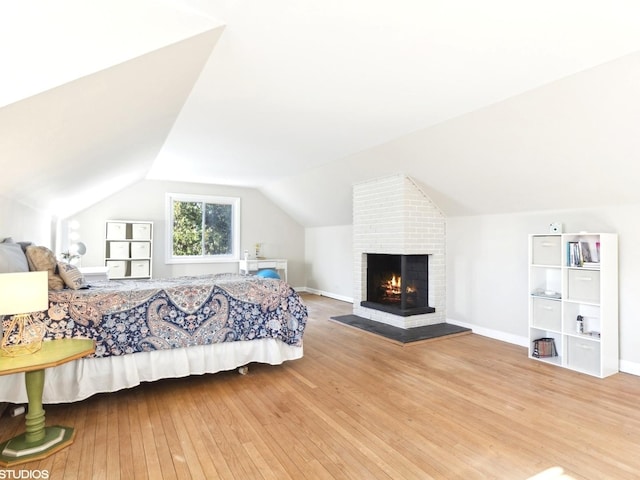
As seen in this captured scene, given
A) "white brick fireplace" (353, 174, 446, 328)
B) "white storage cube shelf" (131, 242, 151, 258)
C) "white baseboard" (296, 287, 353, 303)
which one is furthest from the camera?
"white baseboard" (296, 287, 353, 303)

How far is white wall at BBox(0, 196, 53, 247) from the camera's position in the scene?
295 centimetres

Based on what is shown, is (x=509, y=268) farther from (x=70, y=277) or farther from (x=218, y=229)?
(x=218, y=229)

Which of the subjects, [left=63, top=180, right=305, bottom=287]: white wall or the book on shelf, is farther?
[left=63, top=180, right=305, bottom=287]: white wall

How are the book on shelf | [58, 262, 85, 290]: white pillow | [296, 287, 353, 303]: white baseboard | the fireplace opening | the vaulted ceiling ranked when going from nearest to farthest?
the vaulted ceiling, [58, 262, 85, 290]: white pillow, the book on shelf, the fireplace opening, [296, 287, 353, 303]: white baseboard

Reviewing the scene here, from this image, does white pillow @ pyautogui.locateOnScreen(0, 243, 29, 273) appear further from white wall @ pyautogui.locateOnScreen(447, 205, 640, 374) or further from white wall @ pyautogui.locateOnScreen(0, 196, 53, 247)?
white wall @ pyautogui.locateOnScreen(447, 205, 640, 374)

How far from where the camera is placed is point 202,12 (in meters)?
1.88

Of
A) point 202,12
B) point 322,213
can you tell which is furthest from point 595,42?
point 322,213

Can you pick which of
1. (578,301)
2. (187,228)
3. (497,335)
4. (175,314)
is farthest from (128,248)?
(578,301)

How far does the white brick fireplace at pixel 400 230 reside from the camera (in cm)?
489

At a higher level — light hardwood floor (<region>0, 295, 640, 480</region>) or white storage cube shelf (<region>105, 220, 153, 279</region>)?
white storage cube shelf (<region>105, 220, 153, 279</region>)

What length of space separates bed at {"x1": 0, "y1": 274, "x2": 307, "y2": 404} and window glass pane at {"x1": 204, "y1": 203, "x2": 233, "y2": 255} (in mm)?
4053

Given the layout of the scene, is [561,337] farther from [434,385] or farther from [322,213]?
[322,213]

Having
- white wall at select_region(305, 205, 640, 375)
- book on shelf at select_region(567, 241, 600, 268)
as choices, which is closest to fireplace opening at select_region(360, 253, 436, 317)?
white wall at select_region(305, 205, 640, 375)

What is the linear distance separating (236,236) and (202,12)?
20.1 ft
